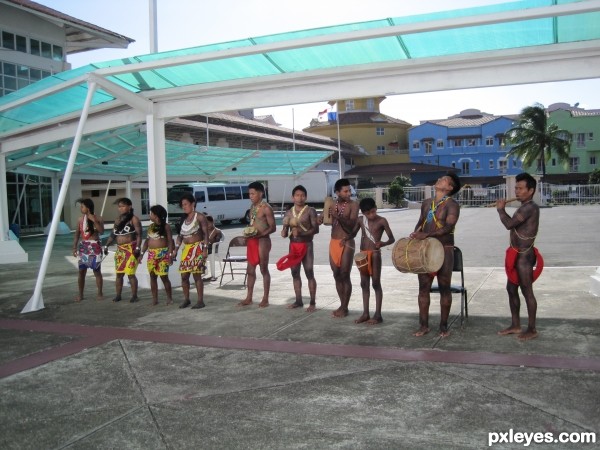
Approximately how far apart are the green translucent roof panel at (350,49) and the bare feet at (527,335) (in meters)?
3.43

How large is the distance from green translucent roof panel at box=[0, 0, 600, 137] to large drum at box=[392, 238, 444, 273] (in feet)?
8.64

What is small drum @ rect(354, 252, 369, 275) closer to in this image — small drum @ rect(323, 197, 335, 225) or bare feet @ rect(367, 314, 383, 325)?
bare feet @ rect(367, 314, 383, 325)

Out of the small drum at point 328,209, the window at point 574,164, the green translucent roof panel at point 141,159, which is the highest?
the window at point 574,164

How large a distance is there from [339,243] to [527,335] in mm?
2451

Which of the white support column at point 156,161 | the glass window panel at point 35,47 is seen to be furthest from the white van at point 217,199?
the white support column at point 156,161

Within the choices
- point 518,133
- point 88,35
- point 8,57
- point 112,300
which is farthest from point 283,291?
point 518,133

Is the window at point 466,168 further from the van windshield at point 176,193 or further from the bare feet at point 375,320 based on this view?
the bare feet at point 375,320

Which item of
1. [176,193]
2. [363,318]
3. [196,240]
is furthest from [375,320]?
[176,193]

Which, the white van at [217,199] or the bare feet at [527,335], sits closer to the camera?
the bare feet at [527,335]

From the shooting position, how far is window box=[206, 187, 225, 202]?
27.3 m

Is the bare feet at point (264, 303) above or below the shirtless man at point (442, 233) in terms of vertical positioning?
below

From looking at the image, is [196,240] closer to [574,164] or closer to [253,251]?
[253,251]

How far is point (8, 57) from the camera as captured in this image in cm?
2309

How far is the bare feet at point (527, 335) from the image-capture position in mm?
5984
